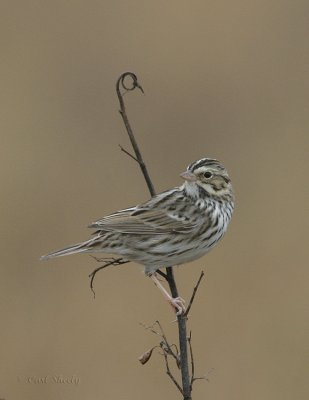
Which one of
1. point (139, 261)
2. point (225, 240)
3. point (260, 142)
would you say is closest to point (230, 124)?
point (260, 142)

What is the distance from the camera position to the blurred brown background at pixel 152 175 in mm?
9023

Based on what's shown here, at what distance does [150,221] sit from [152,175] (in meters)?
5.52

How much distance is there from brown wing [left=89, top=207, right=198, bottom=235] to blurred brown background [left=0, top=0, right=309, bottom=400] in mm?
2577

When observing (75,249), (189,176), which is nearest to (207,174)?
(189,176)

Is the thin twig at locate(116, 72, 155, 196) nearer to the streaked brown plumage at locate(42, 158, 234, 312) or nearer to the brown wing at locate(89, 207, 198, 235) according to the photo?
the streaked brown plumage at locate(42, 158, 234, 312)

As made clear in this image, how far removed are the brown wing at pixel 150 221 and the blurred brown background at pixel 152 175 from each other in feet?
8.45

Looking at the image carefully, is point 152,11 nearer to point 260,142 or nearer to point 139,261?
point 260,142

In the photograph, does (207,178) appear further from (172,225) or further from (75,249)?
(75,249)

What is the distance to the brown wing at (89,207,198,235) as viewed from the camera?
635cm

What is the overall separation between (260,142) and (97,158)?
1.98m

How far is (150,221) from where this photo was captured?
646cm

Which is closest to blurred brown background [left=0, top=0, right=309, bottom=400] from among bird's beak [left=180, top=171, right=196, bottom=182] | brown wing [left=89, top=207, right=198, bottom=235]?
brown wing [left=89, top=207, right=198, bottom=235]

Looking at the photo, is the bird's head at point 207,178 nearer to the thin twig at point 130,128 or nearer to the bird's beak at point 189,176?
the bird's beak at point 189,176

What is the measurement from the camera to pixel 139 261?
6059 mm
